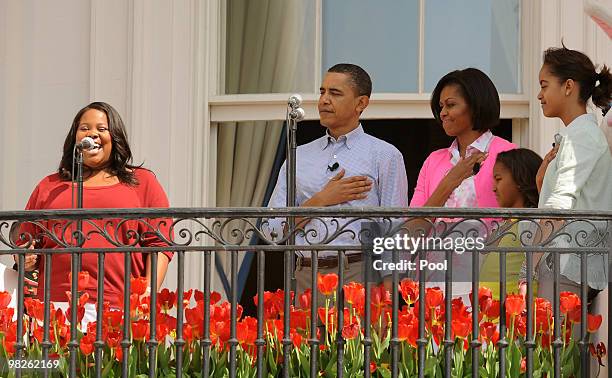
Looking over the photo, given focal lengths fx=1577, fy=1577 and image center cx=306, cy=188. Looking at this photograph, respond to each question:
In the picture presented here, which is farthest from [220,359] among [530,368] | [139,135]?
[139,135]

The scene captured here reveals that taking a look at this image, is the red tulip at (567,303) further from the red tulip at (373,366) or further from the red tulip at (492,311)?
the red tulip at (373,366)

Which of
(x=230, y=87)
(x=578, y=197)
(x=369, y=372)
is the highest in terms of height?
(x=230, y=87)

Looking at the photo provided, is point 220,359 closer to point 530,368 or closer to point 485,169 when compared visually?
point 530,368

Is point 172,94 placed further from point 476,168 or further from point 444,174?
point 476,168

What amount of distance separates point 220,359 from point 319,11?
2.69 metres

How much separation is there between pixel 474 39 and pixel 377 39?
46cm

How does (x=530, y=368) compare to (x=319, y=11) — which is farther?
(x=319, y=11)

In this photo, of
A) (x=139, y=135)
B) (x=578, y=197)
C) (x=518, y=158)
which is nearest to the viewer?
(x=578, y=197)

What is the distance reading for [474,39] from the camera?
24.4ft

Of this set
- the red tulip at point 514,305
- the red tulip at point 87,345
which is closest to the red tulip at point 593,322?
the red tulip at point 514,305

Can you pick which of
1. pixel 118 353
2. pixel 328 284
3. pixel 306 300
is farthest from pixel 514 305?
pixel 118 353

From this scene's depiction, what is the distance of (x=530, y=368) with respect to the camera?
16.9 ft

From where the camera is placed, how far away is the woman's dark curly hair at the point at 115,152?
20.9 feet

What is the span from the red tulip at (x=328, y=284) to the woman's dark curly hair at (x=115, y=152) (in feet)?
4.21
